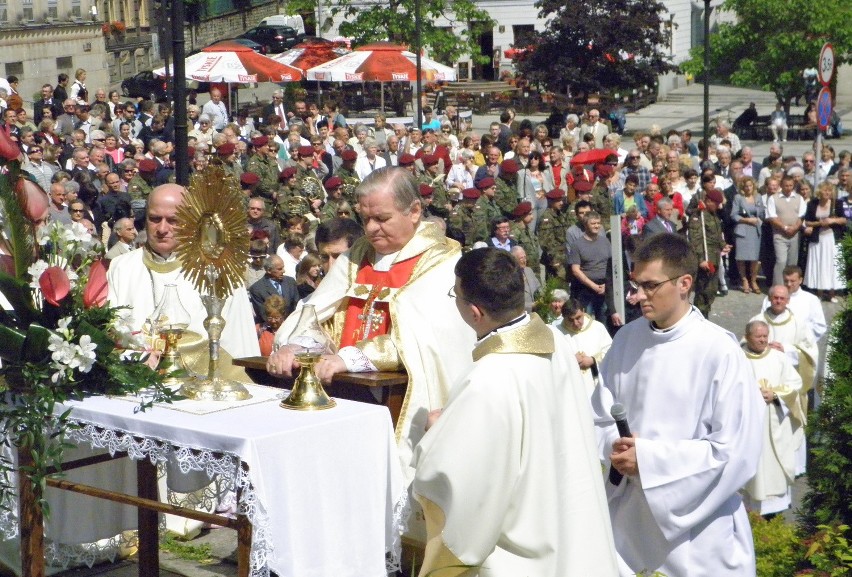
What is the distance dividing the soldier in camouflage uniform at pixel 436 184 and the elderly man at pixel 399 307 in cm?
891

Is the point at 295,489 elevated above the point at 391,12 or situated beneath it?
situated beneath

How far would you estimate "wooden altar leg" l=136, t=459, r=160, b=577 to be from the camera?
5642 millimetres

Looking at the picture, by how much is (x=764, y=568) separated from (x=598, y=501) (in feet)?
5.68

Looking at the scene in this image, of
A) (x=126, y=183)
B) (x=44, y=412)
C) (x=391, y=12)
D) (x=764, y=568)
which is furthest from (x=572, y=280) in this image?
(x=391, y=12)

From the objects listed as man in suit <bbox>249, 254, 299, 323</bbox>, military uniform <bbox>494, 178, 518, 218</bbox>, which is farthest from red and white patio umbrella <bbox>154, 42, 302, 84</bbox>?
man in suit <bbox>249, 254, 299, 323</bbox>

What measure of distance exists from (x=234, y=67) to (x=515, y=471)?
70.1 feet

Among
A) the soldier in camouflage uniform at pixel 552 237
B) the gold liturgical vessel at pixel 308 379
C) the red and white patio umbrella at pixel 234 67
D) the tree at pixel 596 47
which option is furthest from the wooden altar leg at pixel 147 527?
the tree at pixel 596 47

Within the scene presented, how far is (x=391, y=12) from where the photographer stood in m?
31.3

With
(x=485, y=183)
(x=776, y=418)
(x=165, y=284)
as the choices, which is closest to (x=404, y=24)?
(x=485, y=183)

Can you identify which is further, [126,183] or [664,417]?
[126,183]

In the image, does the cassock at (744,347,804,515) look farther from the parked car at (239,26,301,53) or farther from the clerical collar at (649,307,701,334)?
the parked car at (239,26,301,53)

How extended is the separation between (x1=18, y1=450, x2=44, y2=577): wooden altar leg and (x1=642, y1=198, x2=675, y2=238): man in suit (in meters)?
9.87

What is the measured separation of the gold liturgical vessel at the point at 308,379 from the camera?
4.65m

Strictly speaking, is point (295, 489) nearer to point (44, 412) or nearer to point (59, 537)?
point (44, 412)
